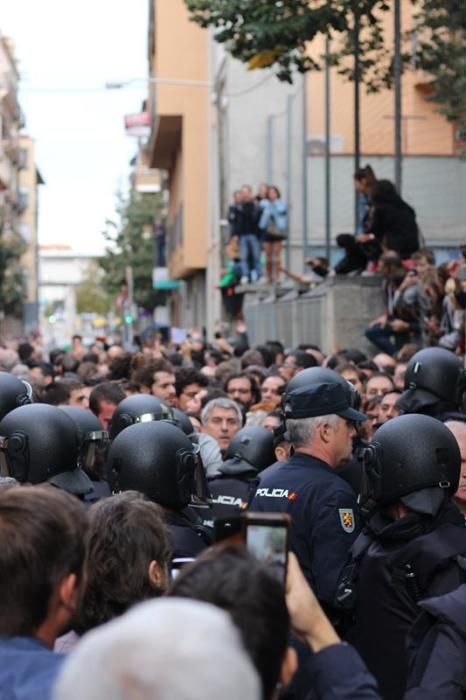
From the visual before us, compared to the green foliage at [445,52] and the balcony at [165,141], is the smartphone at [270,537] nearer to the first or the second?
the green foliage at [445,52]

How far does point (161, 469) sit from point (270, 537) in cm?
262

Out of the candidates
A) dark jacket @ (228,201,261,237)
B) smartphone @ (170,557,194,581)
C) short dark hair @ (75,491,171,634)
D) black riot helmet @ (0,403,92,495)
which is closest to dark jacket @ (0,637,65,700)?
short dark hair @ (75,491,171,634)

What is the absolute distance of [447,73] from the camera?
20766 millimetres

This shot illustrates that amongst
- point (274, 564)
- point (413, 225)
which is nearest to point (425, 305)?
point (413, 225)

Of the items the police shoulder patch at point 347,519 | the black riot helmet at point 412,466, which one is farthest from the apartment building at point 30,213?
the black riot helmet at point 412,466

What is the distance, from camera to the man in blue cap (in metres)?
5.33

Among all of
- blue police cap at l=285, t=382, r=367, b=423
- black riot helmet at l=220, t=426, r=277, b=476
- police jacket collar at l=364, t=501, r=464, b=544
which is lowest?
black riot helmet at l=220, t=426, r=277, b=476

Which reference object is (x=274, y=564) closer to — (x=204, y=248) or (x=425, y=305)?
(x=425, y=305)

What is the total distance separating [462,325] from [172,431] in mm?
7659

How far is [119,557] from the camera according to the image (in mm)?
4074

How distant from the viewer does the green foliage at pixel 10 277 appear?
71.8 metres

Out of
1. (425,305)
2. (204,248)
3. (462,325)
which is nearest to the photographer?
(462,325)

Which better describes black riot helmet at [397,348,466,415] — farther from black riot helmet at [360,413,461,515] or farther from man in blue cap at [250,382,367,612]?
black riot helmet at [360,413,461,515]

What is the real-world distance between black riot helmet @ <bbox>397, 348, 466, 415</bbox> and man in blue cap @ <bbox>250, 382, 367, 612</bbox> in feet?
6.86
